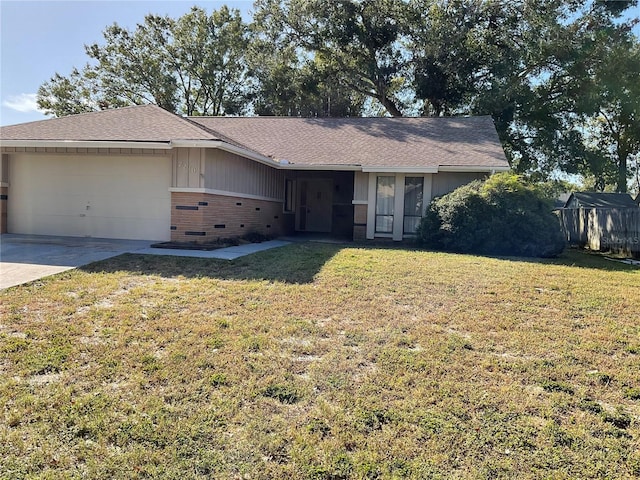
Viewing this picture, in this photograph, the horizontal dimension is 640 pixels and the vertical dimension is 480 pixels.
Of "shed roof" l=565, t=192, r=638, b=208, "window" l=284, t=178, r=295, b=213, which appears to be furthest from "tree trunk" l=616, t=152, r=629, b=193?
"window" l=284, t=178, r=295, b=213

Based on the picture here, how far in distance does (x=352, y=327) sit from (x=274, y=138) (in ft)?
41.1

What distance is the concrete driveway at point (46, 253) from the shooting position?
6.39 meters

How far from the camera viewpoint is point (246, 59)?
26141 mm

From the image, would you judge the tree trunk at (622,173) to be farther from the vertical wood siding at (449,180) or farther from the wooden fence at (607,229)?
the vertical wood siding at (449,180)

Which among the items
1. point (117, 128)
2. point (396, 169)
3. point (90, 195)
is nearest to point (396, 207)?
point (396, 169)

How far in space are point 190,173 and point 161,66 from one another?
2118cm

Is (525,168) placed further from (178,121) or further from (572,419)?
(572,419)

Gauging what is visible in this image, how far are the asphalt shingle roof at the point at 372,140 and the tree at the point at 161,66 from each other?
37.1ft

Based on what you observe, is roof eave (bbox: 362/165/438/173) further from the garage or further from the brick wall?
the garage

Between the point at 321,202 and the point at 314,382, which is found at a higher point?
the point at 321,202

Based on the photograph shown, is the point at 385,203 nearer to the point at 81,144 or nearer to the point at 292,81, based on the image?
the point at 81,144

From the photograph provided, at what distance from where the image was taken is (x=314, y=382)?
3295 mm

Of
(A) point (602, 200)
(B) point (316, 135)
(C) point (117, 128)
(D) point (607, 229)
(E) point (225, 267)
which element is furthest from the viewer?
(A) point (602, 200)

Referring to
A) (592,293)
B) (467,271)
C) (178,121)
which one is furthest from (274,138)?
(592,293)
